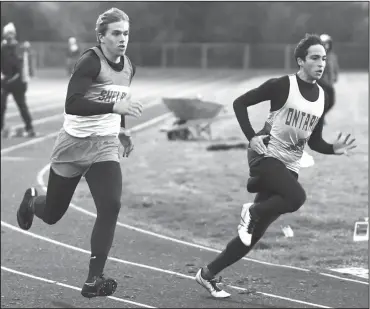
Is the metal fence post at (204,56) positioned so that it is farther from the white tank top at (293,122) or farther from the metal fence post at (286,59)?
the white tank top at (293,122)

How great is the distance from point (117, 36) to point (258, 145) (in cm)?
111

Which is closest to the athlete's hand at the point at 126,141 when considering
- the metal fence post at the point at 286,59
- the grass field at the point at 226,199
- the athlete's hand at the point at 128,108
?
the athlete's hand at the point at 128,108

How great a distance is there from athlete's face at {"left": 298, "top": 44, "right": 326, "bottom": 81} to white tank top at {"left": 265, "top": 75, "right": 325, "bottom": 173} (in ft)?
0.97

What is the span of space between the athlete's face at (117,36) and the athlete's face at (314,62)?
1.05m

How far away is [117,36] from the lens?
6910 millimetres

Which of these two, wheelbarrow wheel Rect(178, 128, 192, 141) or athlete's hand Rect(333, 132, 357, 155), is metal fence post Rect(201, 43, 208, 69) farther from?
athlete's hand Rect(333, 132, 357, 155)

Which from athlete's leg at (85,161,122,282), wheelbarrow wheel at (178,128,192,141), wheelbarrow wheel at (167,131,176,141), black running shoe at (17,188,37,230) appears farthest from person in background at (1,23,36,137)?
athlete's leg at (85,161,122,282)

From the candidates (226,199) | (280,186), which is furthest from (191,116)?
(280,186)

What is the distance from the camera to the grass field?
2216 centimetres

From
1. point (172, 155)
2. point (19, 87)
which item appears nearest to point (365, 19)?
point (172, 155)

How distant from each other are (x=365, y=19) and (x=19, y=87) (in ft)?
145

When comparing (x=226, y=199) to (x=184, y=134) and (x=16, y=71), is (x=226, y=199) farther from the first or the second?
(x=184, y=134)

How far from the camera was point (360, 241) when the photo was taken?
22.6 metres

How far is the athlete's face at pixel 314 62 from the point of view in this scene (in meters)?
6.71
